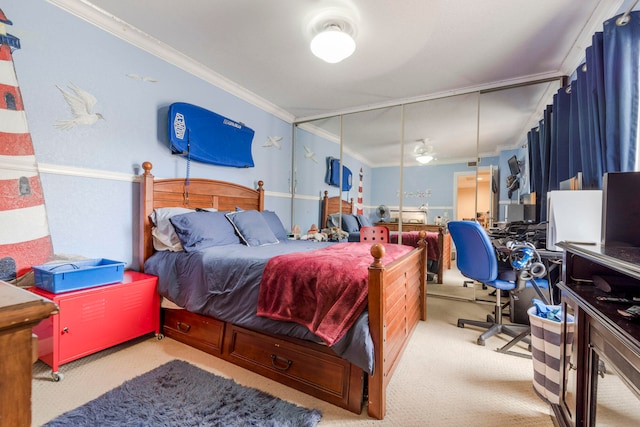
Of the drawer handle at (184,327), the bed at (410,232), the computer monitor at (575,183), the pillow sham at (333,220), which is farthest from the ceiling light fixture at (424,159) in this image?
the drawer handle at (184,327)

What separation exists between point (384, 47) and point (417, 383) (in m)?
2.62

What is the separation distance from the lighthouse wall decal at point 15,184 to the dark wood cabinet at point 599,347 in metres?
2.96

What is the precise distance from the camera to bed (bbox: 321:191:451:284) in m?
4.10

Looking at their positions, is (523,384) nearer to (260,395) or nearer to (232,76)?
(260,395)

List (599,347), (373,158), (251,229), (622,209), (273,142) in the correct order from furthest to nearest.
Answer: (373,158)
(273,142)
(251,229)
(622,209)
(599,347)

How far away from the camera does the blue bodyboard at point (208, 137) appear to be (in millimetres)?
2715

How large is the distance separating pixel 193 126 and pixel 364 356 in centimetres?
261

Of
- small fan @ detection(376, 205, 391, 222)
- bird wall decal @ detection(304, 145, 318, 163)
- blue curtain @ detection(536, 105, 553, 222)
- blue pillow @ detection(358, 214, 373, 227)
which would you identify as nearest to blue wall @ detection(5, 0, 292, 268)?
bird wall decal @ detection(304, 145, 318, 163)

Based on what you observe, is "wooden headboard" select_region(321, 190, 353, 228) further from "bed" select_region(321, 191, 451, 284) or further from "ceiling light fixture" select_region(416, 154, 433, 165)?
"ceiling light fixture" select_region(416, 154, 433, 165)

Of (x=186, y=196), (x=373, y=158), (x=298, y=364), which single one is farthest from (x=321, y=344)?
(x=373, y=158)

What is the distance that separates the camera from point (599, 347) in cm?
100

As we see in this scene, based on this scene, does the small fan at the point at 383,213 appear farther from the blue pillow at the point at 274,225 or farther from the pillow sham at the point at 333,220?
the blue pillow at the point at 274,225

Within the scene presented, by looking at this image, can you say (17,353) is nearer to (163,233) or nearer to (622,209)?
(622,209)

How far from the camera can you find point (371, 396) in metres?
1.46
